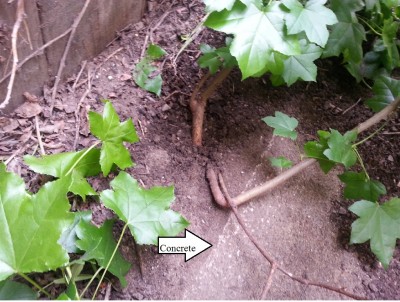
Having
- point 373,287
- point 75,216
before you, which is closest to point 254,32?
point 75,216

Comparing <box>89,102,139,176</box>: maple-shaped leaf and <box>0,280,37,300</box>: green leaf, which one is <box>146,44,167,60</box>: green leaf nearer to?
<box>89,102,139,176</box>: maple-shaped leaf

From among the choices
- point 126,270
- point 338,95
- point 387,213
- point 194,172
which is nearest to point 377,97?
point 338,95

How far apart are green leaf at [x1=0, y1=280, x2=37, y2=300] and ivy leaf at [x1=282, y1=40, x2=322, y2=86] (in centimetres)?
80

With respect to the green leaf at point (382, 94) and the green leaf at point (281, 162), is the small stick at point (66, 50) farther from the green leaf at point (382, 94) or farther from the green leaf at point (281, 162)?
the green leaf at point (382, 94)

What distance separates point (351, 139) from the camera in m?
1.21

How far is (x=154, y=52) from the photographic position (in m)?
1.36

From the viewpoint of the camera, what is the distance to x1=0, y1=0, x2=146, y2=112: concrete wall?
107 centimetres

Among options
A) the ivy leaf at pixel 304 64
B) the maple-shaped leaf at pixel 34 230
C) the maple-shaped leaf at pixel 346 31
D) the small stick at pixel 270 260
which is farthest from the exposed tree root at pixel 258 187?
the maple-shaped leaf at pixel 34 230

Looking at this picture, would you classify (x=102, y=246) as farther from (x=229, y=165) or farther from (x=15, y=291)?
(x=229, y=165)

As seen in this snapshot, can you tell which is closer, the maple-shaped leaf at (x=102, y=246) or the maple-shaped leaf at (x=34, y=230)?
the maple-shaped leaf at (x=34, y=230)

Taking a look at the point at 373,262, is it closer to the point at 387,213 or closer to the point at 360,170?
the point at 387,213

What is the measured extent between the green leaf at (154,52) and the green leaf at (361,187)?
63cm

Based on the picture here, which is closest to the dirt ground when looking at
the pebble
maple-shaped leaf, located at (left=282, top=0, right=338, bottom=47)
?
the pebble

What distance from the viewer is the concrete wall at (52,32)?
3.52 ft
